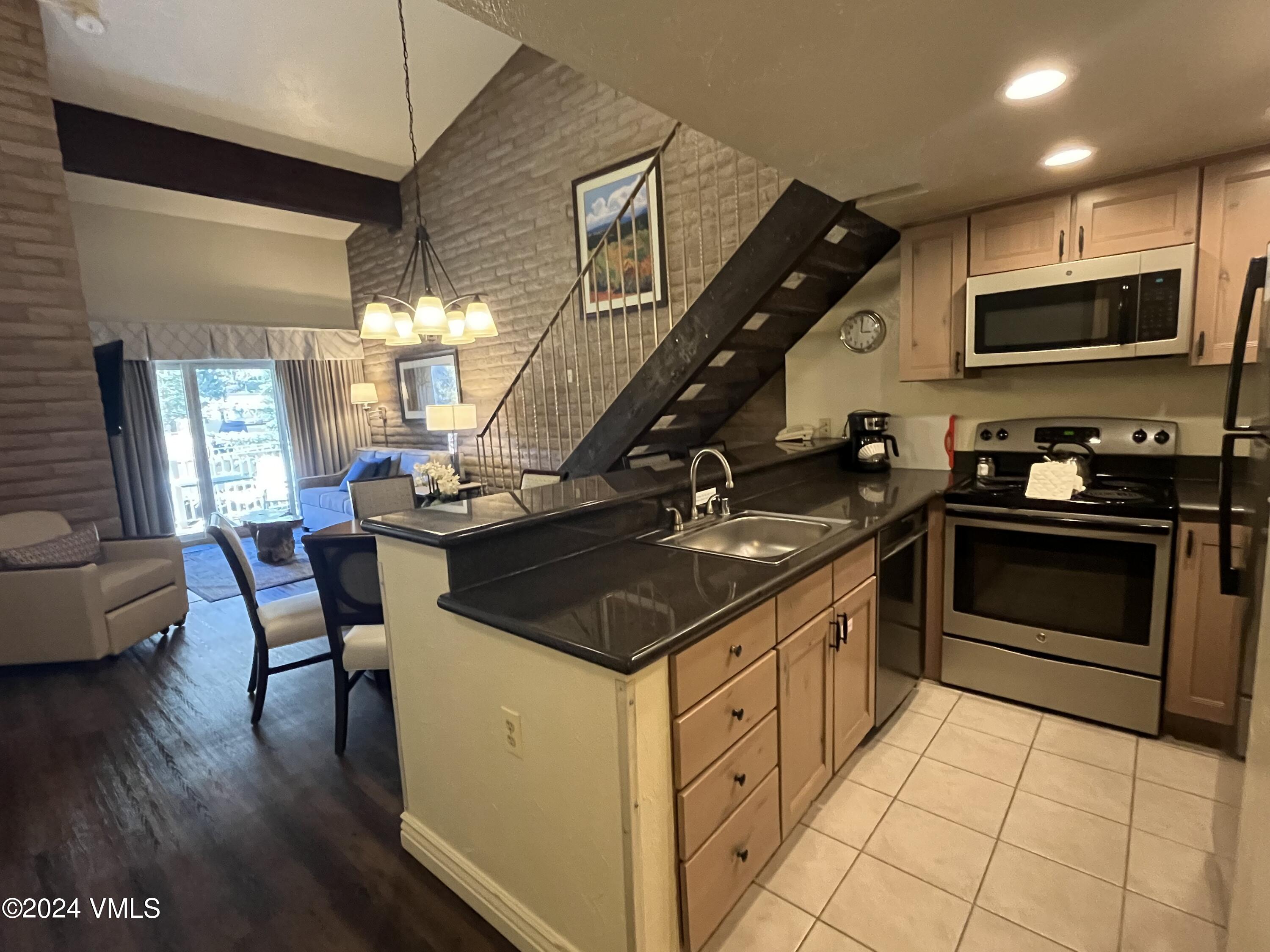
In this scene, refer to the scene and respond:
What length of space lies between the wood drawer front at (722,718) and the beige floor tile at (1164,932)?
3.47ft

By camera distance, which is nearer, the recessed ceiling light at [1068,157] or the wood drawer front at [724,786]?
the wood drawer front at [724,786]

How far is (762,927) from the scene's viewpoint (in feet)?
5.20

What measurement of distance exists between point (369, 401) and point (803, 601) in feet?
22.9

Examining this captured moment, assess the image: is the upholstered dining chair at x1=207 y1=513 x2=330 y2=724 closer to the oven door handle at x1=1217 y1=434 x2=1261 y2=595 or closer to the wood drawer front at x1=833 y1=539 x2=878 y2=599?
the wood drawer front at x1=833 y1=539 x2=878 y2=599

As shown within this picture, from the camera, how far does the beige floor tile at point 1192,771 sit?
1.99 meters

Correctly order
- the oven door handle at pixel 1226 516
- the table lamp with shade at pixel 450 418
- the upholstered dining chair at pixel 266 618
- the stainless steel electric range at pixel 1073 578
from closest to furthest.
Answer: the oven door handle at pixel 1226 516 < the stainless steel electric range at pixel 1073 578 < the upholstered dining chair at pixel 266 618 < the table lamp with shade at pixel 450 418

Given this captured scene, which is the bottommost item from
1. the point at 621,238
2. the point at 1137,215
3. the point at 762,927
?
the point at 762,927

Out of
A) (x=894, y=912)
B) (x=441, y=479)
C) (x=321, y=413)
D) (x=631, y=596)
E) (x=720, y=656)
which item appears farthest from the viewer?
(x=321, y=413)

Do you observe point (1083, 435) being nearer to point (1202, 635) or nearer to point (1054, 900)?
point (1202, 635)

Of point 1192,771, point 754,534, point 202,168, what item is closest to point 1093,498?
point 1192,771

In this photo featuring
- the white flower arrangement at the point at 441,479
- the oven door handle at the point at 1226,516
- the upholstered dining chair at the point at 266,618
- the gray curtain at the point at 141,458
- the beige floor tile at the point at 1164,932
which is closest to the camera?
the beige floor tile at the point at 1164,932

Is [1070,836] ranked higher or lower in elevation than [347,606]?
lower

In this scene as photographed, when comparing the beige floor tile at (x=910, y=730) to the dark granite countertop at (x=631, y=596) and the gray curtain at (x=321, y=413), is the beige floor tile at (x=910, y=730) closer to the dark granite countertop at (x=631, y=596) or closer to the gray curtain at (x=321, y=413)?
the dark granite countertop at (x=631, y=596)
